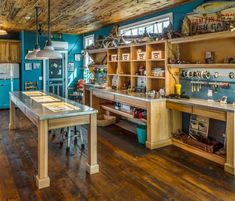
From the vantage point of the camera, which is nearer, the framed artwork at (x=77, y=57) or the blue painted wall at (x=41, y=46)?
the blue painted wall at (x=41, y=46)

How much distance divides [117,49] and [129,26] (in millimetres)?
671

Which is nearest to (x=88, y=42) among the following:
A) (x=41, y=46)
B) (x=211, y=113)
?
(x=41, y=46)

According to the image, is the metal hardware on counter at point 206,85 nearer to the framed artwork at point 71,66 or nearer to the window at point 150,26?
the window at point 150,26

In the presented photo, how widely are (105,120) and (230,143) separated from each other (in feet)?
11.0

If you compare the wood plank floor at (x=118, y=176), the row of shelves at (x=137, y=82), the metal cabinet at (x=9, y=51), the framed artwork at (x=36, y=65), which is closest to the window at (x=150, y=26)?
the row of shelves at (x=137, y=82)

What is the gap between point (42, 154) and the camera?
2973mm

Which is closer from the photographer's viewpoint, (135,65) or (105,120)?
(135,65)

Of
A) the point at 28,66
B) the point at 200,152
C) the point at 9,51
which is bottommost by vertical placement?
the point at 200,152

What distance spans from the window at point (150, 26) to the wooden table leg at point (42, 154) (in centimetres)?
317

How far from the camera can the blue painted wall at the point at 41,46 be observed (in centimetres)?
834

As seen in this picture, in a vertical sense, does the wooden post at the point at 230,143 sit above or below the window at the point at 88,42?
below

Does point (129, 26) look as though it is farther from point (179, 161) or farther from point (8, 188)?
point (8, 188)

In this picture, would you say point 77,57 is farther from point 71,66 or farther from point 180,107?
point 180,107

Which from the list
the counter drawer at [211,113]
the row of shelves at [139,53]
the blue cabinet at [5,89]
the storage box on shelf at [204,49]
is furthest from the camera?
the blue cabinet at [5,89]
